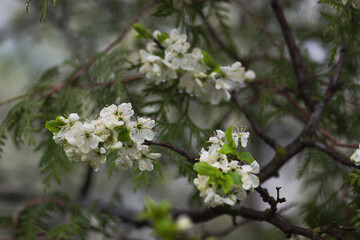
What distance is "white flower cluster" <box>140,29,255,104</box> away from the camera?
1053 mm

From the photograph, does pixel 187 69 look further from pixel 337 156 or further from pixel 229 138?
pixel 337 156

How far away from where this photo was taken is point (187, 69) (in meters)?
1.05

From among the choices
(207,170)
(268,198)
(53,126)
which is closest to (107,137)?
(53,126)

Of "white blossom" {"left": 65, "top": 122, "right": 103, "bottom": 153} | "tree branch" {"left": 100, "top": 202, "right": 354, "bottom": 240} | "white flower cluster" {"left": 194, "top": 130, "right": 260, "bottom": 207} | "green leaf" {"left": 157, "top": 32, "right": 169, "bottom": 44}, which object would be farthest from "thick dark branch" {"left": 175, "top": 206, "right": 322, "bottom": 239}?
"green leaf" {"left": 157, "top": 32, "right": 169, "bottom": 44}

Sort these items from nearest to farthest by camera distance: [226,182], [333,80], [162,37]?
1. [226,182]
2. [162,37]
3. [333,80]

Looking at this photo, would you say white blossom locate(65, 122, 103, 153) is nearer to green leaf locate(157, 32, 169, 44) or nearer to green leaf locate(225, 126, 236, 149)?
green leaf locate(225, 126, 236, 149)

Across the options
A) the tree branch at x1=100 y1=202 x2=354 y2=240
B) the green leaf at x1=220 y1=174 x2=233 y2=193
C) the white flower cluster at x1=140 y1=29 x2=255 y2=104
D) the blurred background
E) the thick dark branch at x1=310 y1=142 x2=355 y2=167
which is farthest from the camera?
the blurred background

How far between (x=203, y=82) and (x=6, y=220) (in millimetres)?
1052

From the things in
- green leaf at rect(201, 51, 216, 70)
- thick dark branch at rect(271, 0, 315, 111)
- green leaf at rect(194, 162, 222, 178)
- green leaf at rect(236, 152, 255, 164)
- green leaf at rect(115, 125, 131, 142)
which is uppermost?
thick dark branch at rect(271, 0, 315, 111)

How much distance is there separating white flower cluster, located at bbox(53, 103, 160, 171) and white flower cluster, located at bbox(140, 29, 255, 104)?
312mm

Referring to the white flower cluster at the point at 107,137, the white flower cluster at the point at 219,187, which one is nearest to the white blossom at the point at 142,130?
the white flower cluster at the point at 107,137

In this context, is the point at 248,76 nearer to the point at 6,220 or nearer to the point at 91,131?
the point at 91,131

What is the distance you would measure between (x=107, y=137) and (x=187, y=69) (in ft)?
1.31

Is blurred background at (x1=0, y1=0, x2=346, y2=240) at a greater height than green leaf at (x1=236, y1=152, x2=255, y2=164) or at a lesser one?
greater
